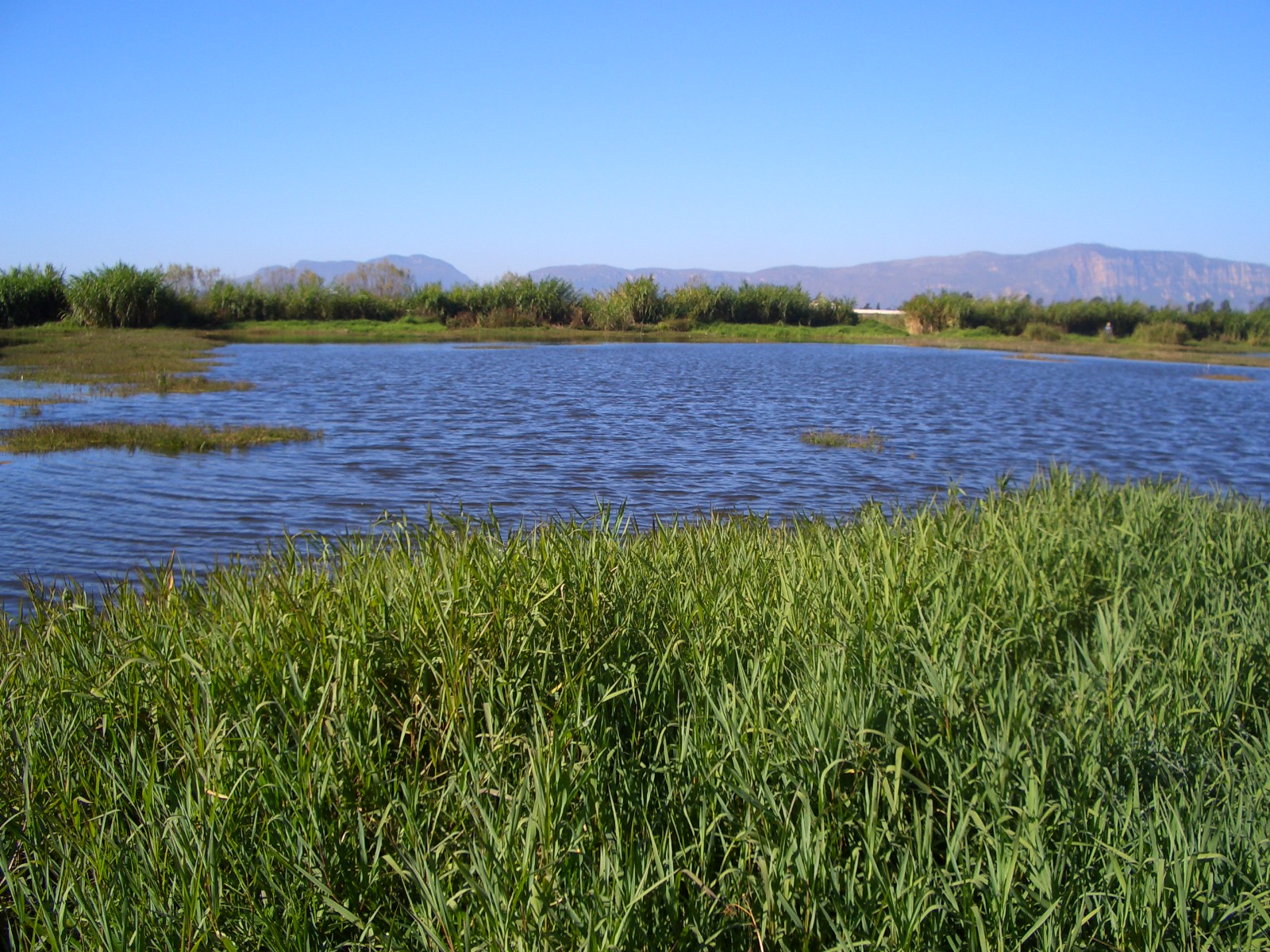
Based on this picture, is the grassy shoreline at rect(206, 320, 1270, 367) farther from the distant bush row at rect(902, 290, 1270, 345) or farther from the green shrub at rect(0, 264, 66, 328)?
the green shrub at rect(0, 264, 66, 328)

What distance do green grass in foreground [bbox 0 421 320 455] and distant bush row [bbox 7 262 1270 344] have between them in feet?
84.3

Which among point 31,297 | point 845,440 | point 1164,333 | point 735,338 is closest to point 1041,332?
point 1164,333

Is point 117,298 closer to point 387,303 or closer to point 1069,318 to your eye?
point 387,303

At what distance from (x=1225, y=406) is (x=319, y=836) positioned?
88.6 ft

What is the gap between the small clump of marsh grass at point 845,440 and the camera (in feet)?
52.7

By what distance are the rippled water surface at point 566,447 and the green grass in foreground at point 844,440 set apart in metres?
0.40

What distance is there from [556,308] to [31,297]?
24927 mm

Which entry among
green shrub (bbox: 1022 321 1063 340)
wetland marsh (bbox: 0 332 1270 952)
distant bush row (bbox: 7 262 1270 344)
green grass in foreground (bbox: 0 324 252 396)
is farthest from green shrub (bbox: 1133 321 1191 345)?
wetland marsh (bbox: 0 332 1270 952)

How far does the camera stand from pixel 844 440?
16.5 meters

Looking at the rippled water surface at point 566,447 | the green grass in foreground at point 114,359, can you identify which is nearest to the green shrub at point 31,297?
the green grass in foreground at point 114,359

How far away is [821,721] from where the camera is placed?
10.6 ft

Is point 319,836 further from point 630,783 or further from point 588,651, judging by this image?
point 588,651

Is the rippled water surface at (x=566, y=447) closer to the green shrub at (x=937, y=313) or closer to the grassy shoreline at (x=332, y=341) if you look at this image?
the grassy shoreline at (x=332, y=341)

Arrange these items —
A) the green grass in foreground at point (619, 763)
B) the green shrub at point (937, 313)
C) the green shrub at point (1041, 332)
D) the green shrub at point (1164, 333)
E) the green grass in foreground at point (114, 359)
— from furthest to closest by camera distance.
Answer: the green shrub at point (937, 313) < the green shrub at point (1041, 332) < the green shrub at point (1164, 333) < the green grass in foreground at point (114, 359) < the green grass in foreground at point (619, 763)
